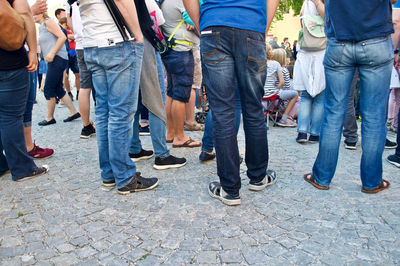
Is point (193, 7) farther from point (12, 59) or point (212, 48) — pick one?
point (12, 59)

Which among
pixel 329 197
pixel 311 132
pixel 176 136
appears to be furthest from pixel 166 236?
pixel 311 132

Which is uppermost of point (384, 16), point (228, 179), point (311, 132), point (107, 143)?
point (384, 16)

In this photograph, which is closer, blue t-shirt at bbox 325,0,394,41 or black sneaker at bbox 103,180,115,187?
blue t-shirt at bbox 325,0,394,41

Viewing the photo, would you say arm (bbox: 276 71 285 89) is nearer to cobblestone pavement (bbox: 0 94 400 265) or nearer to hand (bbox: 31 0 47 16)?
cobblestone pavement (bbox: 0 94 400 265)

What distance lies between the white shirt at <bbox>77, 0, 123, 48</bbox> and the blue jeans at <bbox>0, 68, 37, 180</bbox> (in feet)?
3.56

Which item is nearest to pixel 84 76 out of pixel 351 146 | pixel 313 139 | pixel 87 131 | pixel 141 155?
pixel 87 131

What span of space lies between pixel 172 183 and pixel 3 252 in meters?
1.57

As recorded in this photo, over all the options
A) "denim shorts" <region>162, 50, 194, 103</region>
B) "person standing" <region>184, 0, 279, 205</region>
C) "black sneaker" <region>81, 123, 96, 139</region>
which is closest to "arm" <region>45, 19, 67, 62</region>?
"black sneaker" <region>81, 123, 96, 139</region>

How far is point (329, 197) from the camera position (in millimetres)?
2963

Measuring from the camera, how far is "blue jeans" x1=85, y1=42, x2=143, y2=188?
2842 millimetres

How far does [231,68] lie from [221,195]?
1100mm

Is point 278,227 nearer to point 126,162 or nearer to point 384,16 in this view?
point 126,162

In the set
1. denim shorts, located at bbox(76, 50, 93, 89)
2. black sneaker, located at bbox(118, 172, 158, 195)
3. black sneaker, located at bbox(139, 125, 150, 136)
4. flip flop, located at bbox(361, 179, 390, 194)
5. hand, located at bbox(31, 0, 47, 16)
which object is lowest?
black sneaker, located at bbox(139, 125, 150, 136)

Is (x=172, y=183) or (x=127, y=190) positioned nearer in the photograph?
(x=127, y=190)
